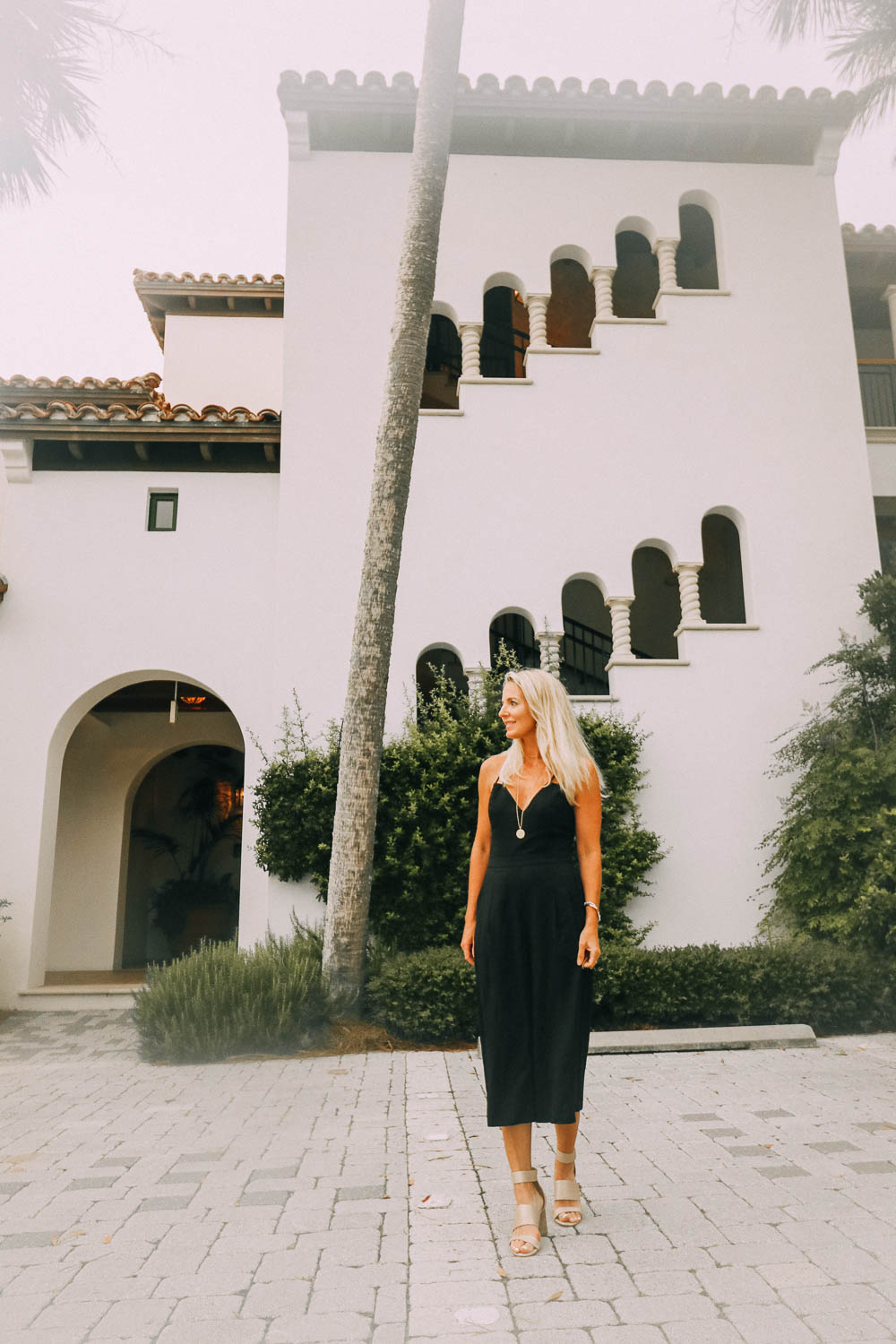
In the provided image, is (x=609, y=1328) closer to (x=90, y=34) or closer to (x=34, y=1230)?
(x=34, y=1230)

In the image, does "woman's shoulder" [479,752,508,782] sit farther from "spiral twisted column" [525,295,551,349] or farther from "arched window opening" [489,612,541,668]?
"spiral twisted column" [525,295,551,349]

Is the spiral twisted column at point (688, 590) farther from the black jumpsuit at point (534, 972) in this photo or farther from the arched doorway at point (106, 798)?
the black jumpsuit at point (534, 972)

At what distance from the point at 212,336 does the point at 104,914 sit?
930 centimetres

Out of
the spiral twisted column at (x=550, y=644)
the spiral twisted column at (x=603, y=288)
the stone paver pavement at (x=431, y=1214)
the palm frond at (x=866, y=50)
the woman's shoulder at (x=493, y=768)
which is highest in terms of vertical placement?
the palm frond at (x=866, y=50)

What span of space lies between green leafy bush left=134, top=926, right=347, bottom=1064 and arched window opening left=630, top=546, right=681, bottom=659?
26.9 feet

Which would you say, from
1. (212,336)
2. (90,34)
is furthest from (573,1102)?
(212,336)

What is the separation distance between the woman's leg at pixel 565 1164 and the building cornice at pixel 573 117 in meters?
11.4

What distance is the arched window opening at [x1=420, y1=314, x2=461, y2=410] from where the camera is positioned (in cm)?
1382

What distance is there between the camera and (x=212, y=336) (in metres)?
15.2

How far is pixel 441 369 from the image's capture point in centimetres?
1388

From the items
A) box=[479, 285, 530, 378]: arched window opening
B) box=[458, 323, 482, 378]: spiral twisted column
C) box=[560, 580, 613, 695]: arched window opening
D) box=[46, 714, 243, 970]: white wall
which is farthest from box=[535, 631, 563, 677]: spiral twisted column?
box=[46, 714, 243, 970]: white wall

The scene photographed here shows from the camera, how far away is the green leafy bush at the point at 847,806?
27.3ft

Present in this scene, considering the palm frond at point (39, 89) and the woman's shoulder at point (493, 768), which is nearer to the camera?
the woman's shoulder at point (493, 768)

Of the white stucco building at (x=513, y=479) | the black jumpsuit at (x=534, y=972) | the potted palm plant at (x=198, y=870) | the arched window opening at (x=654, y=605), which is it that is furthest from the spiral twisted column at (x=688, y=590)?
the potted palm plant at (x=198, y=870)
